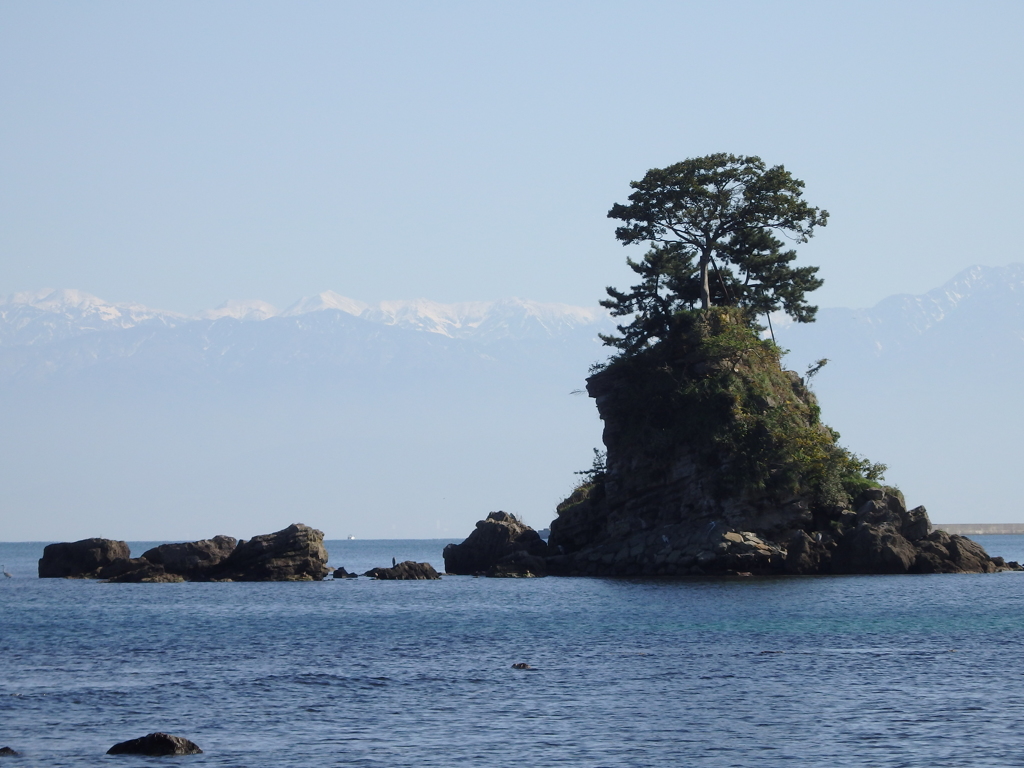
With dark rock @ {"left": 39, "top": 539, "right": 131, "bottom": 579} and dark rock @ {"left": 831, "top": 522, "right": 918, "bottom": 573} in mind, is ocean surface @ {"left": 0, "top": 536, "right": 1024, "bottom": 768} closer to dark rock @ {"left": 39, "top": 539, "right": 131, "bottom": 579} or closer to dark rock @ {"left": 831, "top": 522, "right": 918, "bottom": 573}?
dark rock @ {"left": 831, "top": 522, "right": 918, "bottom": 573}

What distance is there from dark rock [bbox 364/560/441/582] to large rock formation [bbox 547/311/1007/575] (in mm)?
19475

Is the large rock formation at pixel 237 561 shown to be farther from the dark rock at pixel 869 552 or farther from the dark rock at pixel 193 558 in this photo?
the dark rock at pixel 869 552

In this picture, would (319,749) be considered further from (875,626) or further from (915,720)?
(875,626)

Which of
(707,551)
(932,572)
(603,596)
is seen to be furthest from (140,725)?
(932,572)

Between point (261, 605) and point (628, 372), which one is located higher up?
point (628, 372)

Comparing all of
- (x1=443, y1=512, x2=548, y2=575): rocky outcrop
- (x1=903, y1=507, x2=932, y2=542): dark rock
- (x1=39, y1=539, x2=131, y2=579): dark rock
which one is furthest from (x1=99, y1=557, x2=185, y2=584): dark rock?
(x1=903, y1=507, x2=932, y2=542): dark rock

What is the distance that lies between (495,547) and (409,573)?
9116 millimetres

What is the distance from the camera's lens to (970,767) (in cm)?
2728

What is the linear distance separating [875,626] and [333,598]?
3983 cm

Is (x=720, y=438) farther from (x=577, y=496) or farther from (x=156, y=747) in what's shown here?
(x=156, y=747)

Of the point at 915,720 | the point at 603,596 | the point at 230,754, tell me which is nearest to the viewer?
the point at 230,754

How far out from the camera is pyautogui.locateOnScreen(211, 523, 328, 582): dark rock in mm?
99938

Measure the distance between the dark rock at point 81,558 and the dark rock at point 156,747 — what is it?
272ft

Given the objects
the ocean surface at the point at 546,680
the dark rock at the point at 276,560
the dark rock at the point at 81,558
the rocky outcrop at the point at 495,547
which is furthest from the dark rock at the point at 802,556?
the dark rock at the point at 81,558
